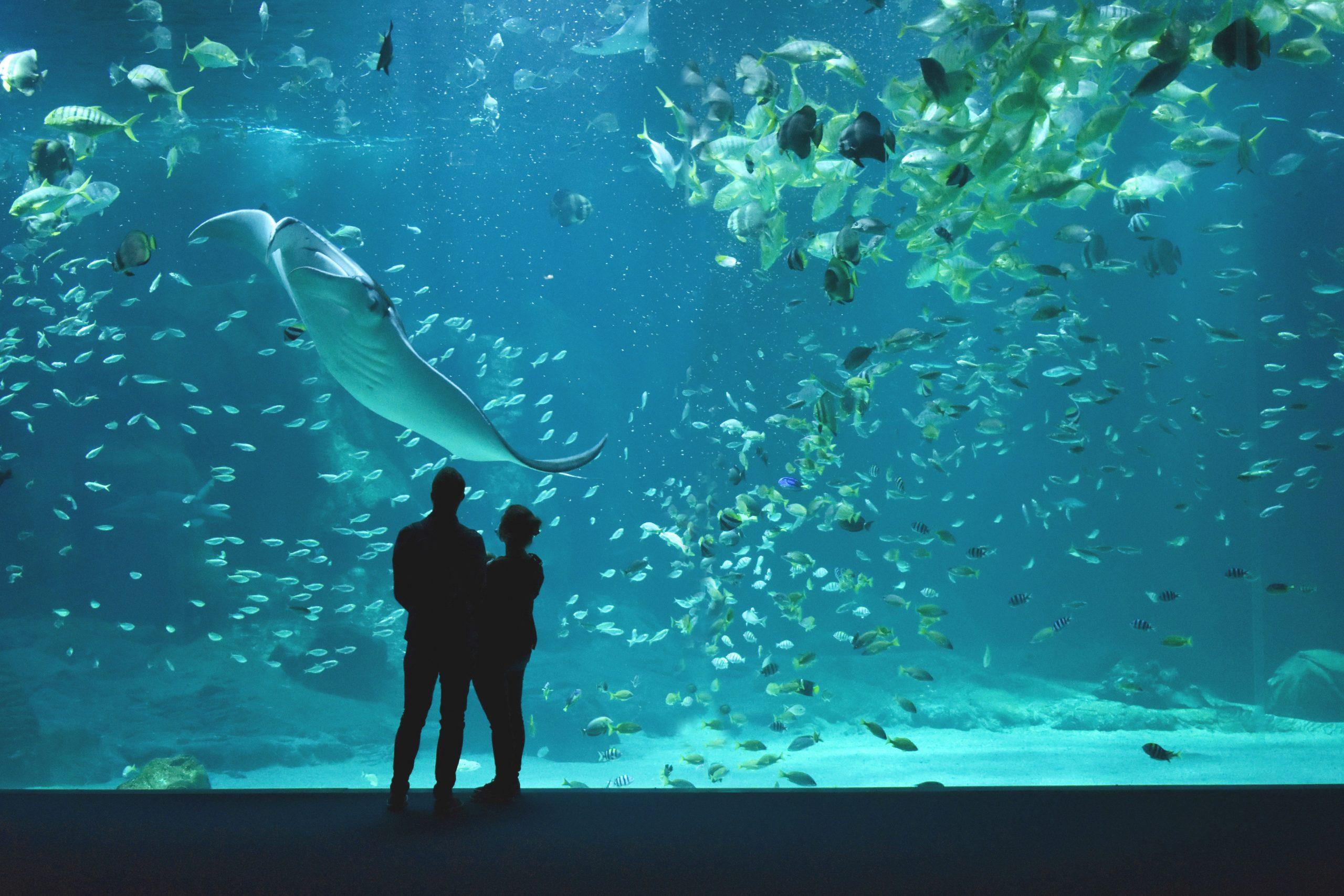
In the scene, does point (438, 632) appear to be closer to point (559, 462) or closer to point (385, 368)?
point (559, 462)

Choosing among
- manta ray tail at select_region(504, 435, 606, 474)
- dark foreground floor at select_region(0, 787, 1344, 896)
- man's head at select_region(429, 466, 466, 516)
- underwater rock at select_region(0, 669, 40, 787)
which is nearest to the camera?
dark foreground floor at select_region(0, 787, 1344, 896)

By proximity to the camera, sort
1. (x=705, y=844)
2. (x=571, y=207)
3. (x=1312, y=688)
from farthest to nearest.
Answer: (x=1312, y=688) → (x=571, y=207) → (x=705, y=844)

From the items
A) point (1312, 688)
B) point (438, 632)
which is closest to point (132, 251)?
point (438, 632)

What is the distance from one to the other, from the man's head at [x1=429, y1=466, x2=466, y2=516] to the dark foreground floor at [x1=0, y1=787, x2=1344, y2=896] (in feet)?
3.58

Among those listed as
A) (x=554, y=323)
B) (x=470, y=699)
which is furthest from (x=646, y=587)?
(x=470, y=699)

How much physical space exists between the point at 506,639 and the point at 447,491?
629 mm

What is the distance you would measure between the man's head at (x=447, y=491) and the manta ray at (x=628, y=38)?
11384 mm

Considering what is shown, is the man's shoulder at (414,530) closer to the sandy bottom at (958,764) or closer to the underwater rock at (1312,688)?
the sandy bottom at (958,764)

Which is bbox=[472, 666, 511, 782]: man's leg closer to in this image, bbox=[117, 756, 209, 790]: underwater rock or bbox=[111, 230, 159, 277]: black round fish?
bbox=[111, 230, 159, 277]: black round fish

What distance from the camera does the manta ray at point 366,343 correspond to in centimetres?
274

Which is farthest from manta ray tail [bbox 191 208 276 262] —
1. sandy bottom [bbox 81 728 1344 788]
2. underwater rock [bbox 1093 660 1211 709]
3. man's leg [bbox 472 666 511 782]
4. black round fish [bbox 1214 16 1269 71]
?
underwater rock [bbox 1093 660 1211 709]

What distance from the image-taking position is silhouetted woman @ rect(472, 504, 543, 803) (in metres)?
2.56

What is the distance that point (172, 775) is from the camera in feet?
21.7

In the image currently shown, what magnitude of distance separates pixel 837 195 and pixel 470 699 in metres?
8.50
